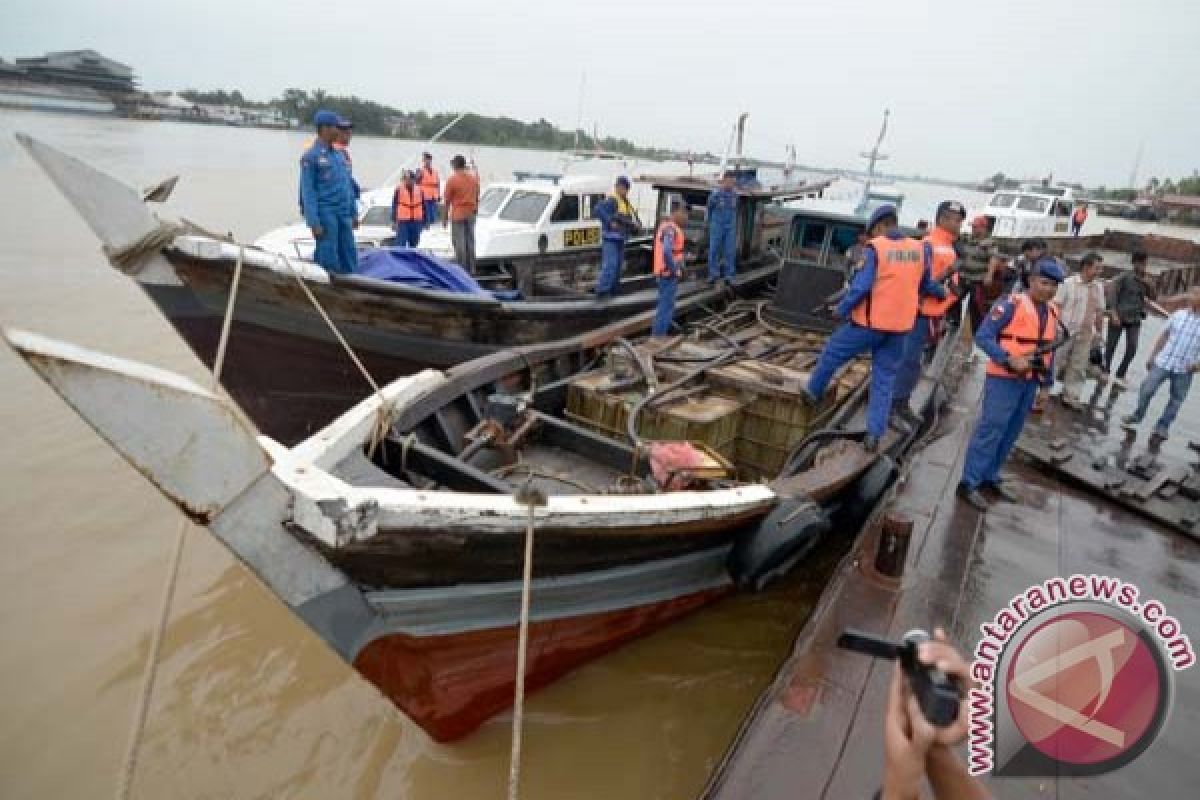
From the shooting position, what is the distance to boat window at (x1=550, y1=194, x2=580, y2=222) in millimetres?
9109

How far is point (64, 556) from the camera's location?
477 cm

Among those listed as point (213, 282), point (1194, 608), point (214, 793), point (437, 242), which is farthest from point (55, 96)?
point (1194, 608)

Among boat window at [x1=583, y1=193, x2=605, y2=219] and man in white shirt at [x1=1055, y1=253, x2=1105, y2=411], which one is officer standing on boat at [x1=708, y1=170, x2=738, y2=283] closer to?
boat window at [x1=583, y1=193, x2=605, y2=219]

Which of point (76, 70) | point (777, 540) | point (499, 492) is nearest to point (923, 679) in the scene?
point (499, 492)

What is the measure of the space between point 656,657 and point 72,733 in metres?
3.25

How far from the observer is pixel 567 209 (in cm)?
928

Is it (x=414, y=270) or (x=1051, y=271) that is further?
(x=414, y=270)

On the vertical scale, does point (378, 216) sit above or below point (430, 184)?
below

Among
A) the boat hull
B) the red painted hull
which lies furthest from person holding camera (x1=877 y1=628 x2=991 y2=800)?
the boat hull

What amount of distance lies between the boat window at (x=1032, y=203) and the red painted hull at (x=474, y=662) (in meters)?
25.1

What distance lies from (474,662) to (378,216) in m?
7.91

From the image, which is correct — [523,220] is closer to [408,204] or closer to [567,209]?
[567,209]

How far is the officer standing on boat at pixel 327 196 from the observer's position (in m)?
5.37

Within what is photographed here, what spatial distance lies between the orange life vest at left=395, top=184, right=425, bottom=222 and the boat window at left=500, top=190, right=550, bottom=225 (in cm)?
116
